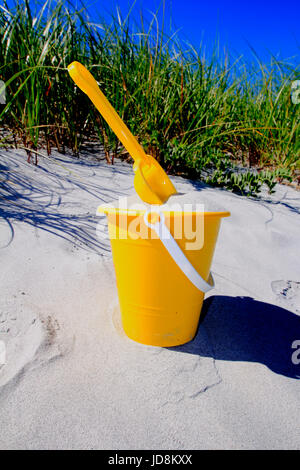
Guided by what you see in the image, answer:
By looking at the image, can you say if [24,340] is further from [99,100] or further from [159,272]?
[99,100]

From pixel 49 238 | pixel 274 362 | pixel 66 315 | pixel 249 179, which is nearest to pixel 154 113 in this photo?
pixel 249 179

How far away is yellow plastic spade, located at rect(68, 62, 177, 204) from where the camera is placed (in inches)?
36.6

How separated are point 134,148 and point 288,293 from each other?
0.93 m

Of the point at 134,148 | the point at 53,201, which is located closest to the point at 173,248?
the point at 134,148

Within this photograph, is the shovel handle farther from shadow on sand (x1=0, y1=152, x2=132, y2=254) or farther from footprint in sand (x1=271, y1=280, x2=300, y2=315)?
footprint in sand (x1=271, y1=280, x2=300, y2=315)

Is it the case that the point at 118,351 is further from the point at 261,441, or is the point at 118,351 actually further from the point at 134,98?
the point at 134,98

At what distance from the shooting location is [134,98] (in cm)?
233

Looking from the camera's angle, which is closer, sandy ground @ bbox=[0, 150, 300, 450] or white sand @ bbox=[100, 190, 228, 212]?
sandy ground @ bbox=[0, 150, 300, 450]

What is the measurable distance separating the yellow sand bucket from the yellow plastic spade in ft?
0.38

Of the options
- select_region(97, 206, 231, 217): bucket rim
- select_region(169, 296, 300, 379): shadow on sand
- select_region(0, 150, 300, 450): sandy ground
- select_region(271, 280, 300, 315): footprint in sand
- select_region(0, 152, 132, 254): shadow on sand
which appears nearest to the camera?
select_region(0, 150, 300, 450): sandy ground

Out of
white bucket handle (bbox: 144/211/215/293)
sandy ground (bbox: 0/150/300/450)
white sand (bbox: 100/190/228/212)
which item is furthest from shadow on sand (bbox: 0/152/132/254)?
white bucket handle (bbox: 144/211/215/293)

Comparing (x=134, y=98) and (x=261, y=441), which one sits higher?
(x=134, y=98)
